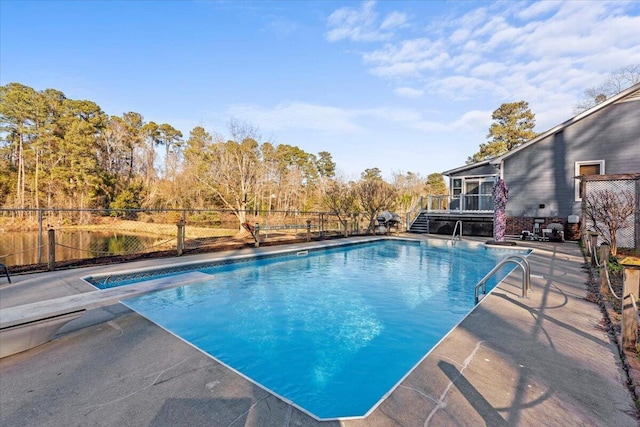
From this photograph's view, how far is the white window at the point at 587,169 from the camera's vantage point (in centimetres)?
1234

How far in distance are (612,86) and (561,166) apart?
19532mm

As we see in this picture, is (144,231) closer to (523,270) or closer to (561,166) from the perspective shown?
(523,270)

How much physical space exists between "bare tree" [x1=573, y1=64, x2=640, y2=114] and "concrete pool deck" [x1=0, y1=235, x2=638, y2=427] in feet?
88.6

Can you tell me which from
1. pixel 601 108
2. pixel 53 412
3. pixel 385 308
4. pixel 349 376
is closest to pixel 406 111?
pixel 601 108

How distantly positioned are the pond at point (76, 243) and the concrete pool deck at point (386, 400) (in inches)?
379

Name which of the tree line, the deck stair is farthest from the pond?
the deck stair

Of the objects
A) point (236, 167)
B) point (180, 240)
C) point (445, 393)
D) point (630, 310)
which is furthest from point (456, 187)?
point (445, 393)

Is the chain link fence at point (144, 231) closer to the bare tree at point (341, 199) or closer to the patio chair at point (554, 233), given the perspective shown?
the bare tree at point (341, 199)

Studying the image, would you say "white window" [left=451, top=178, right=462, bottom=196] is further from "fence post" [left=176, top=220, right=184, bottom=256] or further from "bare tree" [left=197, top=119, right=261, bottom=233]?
"fence post" [left=176, top=220, right=184, bottom=256]

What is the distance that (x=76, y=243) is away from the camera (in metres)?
15.8

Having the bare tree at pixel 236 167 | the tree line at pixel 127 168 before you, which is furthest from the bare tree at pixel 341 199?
the bare tree at pixel 236 167

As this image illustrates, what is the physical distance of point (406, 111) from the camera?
1845cm

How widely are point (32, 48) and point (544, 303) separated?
20.8 meters

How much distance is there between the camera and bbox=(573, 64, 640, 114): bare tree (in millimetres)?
23312
